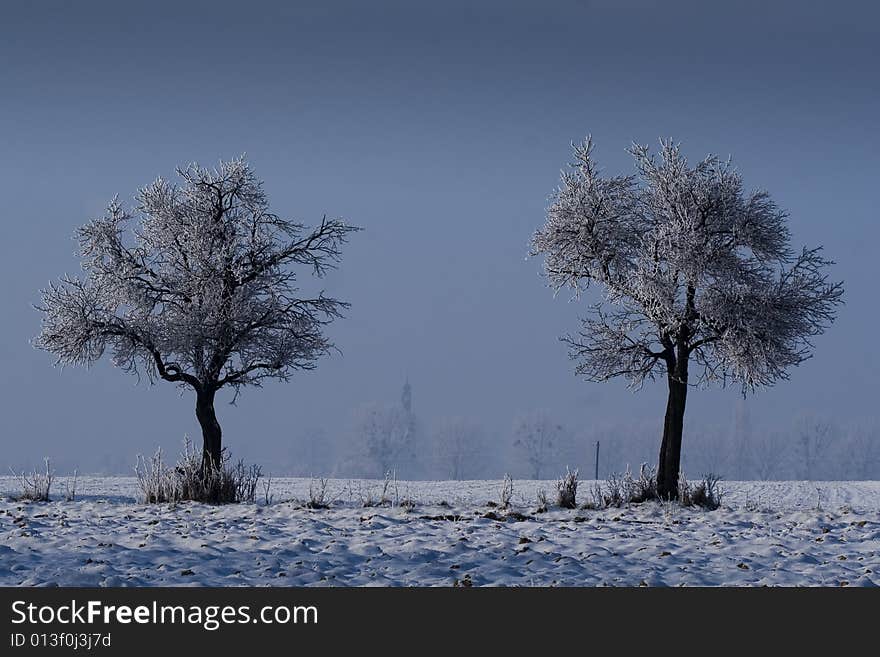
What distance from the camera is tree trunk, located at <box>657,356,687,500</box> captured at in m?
22.1

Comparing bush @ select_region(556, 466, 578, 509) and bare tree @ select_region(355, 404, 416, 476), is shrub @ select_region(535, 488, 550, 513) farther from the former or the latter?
bare tree @ select_region(355, 404, 416, 476)

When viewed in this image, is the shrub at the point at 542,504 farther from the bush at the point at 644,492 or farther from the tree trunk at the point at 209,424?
the tree trunk at the point at 209,424

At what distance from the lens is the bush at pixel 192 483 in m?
19.9

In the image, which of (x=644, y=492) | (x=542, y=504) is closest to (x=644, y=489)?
(x=644, y=492)

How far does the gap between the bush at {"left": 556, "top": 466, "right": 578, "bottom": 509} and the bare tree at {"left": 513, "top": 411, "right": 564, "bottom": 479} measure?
255 ft

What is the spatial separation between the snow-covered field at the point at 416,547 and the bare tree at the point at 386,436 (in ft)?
265

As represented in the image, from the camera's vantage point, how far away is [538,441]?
9931 centimetres

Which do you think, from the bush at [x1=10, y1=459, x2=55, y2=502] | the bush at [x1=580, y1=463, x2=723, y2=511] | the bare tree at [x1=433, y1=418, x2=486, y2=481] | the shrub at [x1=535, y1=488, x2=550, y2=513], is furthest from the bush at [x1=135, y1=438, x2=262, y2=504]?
the bare tree at [x1=433, y1=418, x2=486, y2=481]

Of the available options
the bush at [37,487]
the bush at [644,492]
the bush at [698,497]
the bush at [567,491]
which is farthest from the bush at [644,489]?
the bush at [37,487]

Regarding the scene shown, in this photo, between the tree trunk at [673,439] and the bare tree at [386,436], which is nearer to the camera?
the tree trunk at [673,439]

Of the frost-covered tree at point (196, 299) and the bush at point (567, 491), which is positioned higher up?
the frost-covered tree at point (196, 299)
